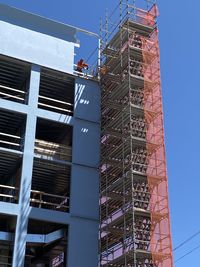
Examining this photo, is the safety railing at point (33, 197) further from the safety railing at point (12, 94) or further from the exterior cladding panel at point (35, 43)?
the exterior cladding panel at point (35, 43)

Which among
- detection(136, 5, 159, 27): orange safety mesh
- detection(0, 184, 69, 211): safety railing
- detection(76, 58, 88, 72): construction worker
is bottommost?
detection(0, 184, 69, 211): safety railing

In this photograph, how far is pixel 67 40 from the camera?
38875 mm

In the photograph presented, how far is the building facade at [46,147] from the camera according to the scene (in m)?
32.4

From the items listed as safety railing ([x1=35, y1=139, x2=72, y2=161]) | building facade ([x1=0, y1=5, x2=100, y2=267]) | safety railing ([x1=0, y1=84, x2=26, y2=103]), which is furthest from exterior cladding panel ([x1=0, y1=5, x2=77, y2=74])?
safety railing ([x1=35, y1=139, x2=72, y2=161])

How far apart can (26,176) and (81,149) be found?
Result: 461cm

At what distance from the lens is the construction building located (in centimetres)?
3259

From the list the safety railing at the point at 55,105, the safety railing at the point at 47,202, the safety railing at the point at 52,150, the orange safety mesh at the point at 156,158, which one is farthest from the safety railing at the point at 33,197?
the safety railing at the point at 55,105

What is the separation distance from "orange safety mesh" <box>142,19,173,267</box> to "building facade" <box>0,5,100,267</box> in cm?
350

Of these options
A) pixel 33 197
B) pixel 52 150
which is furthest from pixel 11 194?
pixel 52 150

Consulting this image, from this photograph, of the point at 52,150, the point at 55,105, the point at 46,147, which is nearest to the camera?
the point at 46,147

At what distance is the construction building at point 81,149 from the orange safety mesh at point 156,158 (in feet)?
0.23

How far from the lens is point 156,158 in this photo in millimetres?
36156

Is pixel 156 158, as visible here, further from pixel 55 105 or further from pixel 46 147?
pixel 55 105

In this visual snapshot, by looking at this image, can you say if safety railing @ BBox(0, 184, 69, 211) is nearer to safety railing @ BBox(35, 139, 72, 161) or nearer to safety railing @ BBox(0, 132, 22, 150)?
safety railing @ BBox(35, 139, 72, 161)
